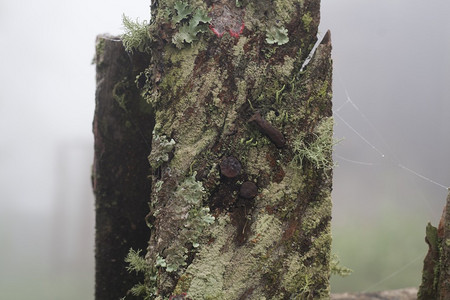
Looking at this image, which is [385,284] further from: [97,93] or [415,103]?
[97,93]

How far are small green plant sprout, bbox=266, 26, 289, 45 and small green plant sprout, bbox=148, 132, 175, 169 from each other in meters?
0.25

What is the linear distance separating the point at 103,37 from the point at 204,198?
0.49 m

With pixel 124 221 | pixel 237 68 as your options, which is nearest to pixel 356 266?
pixel 124 221

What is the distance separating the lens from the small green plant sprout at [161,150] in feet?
2.28

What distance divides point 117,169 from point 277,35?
47 centimetres

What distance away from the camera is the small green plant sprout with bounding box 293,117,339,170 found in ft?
2.31

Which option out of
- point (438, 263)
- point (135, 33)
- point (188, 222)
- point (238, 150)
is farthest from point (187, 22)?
point (438, 263)

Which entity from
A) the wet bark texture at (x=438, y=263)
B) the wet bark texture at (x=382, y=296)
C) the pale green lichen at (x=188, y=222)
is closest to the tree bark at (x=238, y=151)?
the pale green lichen at (x=188, y=222)

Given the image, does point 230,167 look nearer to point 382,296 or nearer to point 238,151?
point 238,151

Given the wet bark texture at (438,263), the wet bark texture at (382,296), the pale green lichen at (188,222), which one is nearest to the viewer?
the pale green lichen at (188,222)

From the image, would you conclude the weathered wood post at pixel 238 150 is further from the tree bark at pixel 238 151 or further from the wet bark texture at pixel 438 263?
the wet bark texture at pixel 438 263

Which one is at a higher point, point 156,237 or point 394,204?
point 394,204

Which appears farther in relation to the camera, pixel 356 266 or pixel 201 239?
pixel 356 266

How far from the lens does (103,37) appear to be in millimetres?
938
